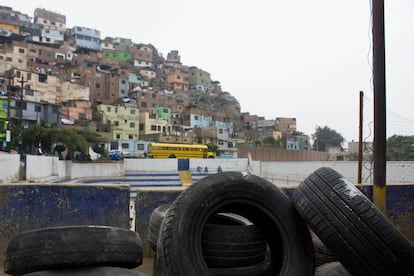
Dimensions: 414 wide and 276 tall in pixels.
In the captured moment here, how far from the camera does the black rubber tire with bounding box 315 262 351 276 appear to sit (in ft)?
11.3

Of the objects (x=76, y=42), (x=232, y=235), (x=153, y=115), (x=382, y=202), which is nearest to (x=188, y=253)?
(x=232, y=235)

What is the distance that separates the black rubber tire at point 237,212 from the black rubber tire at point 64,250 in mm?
461

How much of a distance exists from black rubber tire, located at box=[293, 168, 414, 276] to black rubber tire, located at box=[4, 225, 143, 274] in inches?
70.0

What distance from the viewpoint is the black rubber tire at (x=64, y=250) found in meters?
3.07

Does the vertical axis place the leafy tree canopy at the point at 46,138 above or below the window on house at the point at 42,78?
below

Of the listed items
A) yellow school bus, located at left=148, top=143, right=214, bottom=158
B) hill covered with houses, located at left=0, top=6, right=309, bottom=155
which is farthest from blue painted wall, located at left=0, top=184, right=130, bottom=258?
yellow school bus, located at left=148, top=143, right=214, bottom=158

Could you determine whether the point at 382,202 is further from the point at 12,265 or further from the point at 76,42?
the point at 76,42

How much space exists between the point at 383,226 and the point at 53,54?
275 feet

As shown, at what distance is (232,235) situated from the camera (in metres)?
3.38

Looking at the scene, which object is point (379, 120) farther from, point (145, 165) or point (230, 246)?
point (145, 165)

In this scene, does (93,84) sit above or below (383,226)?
above

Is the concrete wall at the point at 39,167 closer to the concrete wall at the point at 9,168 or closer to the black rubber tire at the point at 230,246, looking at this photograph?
the concrete wall at the point at 9,168

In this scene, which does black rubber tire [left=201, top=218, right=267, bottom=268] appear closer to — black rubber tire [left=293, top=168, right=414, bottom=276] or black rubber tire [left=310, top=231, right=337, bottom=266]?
black rubber tire [left=293, top=168, right=414, bottom=276]

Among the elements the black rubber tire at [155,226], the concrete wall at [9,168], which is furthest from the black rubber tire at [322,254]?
the concrete wall at [9,168]
